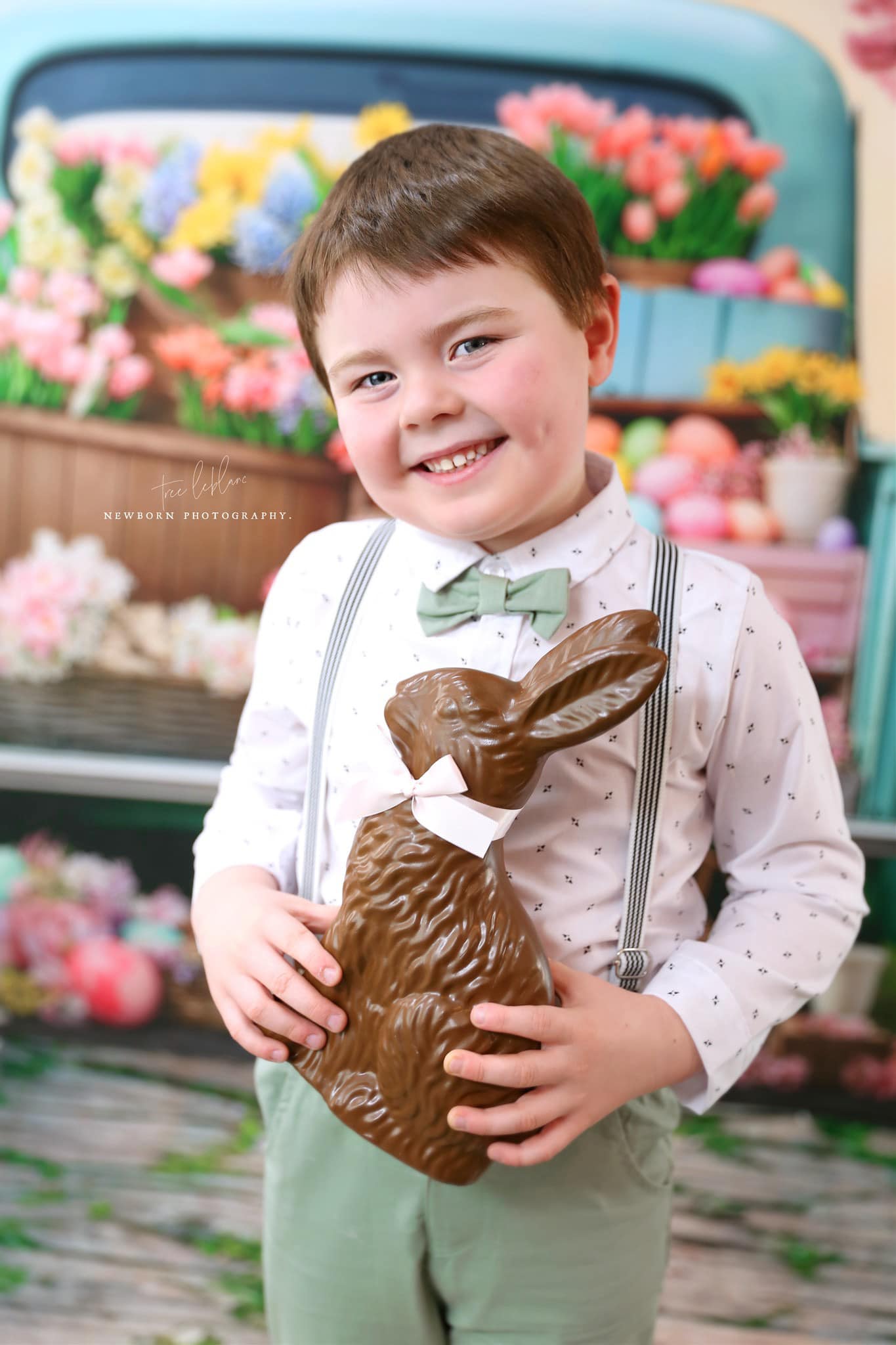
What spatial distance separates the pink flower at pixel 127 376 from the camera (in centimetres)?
213

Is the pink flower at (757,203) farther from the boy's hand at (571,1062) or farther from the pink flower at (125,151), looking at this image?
the boy's hand at (571,1062)

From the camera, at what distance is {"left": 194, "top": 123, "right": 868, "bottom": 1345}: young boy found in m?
0.72

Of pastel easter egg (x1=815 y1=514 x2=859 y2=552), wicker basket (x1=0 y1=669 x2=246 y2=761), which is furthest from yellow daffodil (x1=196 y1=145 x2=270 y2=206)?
pastel easter egg (x1=815 y1=514 x2=859 y2=552)

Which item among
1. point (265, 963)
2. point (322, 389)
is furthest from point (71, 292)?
point (265, 963)

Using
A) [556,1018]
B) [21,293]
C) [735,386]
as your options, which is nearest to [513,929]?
[556,1018]

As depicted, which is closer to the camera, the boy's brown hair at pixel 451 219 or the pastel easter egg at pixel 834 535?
the boy's brown hair at pixel 451 219

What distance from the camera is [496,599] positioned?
→ 79cm

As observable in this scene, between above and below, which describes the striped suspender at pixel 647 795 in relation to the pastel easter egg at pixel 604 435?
below

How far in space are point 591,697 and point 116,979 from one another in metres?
1.90

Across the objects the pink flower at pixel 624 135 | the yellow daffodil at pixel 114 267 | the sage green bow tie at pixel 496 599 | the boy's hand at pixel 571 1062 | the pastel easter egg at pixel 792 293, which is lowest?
the boy's hand at pixel 571 1062

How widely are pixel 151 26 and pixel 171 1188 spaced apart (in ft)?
7.32

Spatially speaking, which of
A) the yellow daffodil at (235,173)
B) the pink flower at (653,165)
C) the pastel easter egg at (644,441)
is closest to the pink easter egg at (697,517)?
the pastel easter egg at (644,441)

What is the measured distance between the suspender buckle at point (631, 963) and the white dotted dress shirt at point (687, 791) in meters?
0.01

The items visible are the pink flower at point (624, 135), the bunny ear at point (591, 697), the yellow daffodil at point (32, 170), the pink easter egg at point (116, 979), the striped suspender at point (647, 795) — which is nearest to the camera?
the bunny ear at point (591, 697)
